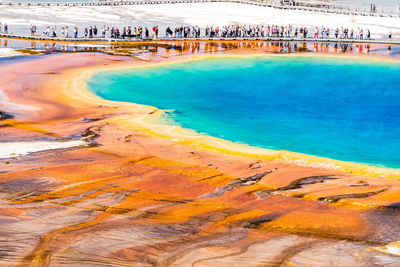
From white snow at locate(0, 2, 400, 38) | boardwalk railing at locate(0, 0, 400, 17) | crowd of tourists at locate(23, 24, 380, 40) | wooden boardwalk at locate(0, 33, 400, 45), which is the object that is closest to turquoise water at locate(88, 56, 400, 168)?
wooden boardwalk at locate(0, 33, 400, 45)

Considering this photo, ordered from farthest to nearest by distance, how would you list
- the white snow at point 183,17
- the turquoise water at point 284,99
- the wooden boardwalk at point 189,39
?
the white snow at point 183,17 → the wooden boardwalk at point 189,39 → the turquoise water at point 284,99

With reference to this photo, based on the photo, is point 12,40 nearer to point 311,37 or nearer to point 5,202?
point 311,37

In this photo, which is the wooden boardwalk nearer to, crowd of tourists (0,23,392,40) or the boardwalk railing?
crowd of tourists (0,23,392,40)

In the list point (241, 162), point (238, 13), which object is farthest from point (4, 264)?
point (238, 13)

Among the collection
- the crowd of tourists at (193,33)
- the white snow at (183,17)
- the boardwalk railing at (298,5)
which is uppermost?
the boardwalk railing at (298,5)

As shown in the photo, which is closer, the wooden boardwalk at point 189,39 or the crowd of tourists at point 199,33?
the wooden boardwalk at point 189,39

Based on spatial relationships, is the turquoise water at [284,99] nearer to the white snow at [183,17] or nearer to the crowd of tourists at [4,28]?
the crowd of tourists at [4,28]

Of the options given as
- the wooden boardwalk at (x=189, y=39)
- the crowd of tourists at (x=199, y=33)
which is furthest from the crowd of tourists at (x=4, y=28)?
the crowd of tourists at (x=199, y=33)

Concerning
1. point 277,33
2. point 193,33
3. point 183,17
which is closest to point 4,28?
point 193,33

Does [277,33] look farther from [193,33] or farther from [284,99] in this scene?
[284,99]

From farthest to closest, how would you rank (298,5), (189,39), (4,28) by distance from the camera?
(298,5), (4,28), (189,39)
